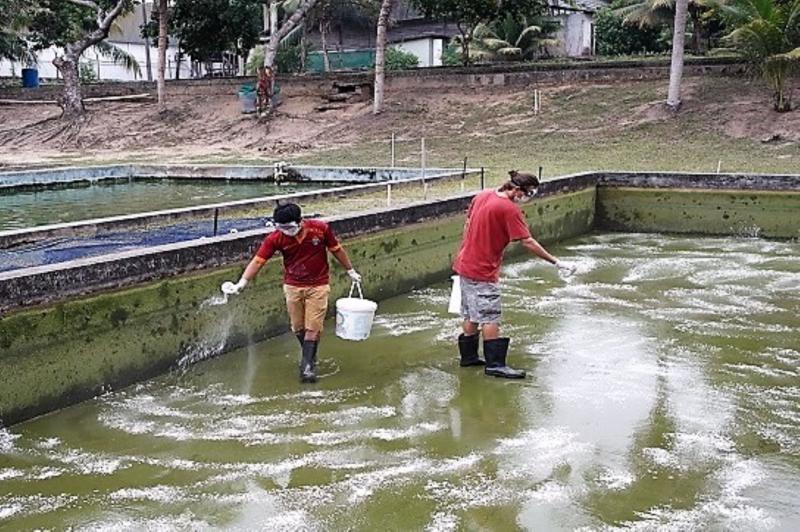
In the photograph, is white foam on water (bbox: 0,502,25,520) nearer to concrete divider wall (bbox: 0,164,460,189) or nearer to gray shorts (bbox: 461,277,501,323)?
gray shorts (bbox: 461,277,501,323)

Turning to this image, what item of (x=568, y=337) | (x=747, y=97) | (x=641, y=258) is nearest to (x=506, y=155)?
(x=747, y=97)

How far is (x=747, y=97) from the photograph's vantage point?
20281mm

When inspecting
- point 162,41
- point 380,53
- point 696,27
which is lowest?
point 380,53

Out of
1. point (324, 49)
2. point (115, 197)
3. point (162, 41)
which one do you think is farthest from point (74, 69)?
point (115, 197)

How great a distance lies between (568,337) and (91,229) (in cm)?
526

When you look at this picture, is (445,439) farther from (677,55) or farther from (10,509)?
(677,55)

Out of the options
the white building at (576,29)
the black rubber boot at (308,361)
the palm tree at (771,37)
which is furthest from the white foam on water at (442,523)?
the white building at (576,29)

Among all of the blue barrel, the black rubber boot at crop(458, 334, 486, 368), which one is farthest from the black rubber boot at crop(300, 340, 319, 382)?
the blue barrel

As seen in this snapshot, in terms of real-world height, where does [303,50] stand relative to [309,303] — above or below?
above

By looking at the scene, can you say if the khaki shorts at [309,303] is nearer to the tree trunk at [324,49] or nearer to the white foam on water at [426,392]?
the white foam on water at [426,392]

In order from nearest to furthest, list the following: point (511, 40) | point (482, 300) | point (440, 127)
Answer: point (482, 300), point (440, 127), point (511, 40)

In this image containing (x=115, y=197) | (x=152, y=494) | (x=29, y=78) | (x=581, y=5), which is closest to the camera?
(x=152, y=494)

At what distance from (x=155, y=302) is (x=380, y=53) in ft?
54.5

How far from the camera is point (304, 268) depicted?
21.8 ft
